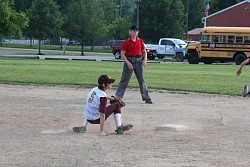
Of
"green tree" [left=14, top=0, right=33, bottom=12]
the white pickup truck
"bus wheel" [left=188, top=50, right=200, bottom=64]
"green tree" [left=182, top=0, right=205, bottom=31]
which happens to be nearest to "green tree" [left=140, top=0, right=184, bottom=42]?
the white pickup truck

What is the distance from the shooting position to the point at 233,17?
2685 inches

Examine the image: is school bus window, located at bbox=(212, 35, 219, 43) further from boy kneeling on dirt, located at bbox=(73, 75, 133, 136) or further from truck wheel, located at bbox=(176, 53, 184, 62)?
boy kneeling on dirt, located at bbox=(73, 75, 133, 136)

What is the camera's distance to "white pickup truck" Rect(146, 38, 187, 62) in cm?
5498

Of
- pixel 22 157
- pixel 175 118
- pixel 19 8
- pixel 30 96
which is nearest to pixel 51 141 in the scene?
pixel 22 157

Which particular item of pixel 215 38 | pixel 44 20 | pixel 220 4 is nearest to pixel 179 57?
pixel 215 38

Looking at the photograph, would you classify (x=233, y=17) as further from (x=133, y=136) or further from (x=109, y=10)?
(x=133, y=136)

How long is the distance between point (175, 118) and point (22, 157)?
5.21 m

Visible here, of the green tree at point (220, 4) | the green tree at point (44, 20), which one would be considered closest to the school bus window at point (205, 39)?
the green tree at point (44, 20)

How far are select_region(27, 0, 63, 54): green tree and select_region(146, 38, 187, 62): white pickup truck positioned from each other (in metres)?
19.7

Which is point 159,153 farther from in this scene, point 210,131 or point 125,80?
point 125,80

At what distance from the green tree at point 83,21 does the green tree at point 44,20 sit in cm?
127

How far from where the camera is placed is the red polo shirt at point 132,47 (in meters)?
15.8

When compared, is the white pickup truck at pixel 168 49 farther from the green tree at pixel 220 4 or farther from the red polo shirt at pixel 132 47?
the red polo shirt at pixel 132 47

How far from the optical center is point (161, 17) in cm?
7194
